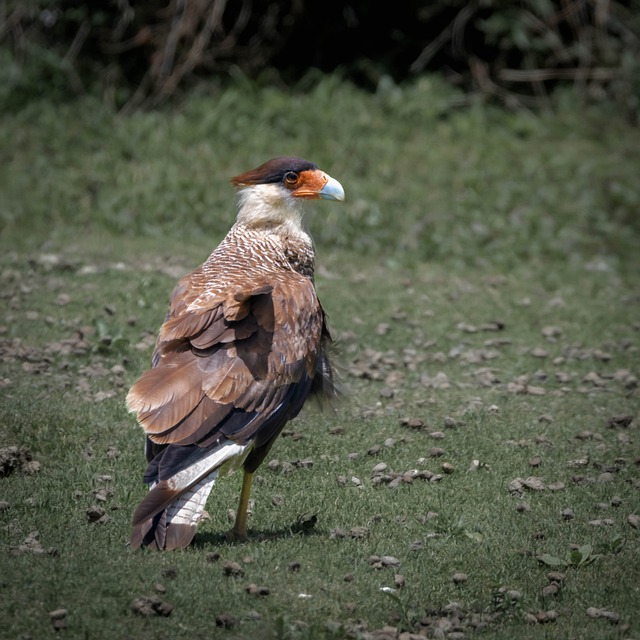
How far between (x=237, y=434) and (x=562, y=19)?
1087 cm

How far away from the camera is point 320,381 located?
19.1 feet

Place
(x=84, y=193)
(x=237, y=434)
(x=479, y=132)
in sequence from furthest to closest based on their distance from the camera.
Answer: (x=479, y=132)
(x=84, y=193)
(x=237, y=434)

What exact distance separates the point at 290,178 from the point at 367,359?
7.00 feet

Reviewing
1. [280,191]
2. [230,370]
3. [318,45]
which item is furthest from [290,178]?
[318,45]

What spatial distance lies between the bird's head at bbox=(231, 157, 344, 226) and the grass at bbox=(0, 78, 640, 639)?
1239mm

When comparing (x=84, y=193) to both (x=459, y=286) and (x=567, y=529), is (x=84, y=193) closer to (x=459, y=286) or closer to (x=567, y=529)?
(x=459, y=286)

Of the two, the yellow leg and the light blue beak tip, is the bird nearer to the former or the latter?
the yellow leg

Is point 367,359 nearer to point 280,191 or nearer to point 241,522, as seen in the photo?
point 280,191

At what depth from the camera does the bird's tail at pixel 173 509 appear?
457 cm

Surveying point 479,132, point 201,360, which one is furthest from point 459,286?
point 201,360

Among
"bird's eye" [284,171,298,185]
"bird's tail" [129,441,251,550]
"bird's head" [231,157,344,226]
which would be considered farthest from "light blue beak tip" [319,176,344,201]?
"bird's tail" [129,441,251,550]

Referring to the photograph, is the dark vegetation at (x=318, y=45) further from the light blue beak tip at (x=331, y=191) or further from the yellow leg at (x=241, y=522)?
the yellow leg at (x=241, y=522)

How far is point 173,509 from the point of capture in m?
4.66

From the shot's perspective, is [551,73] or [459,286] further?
[551,73]
